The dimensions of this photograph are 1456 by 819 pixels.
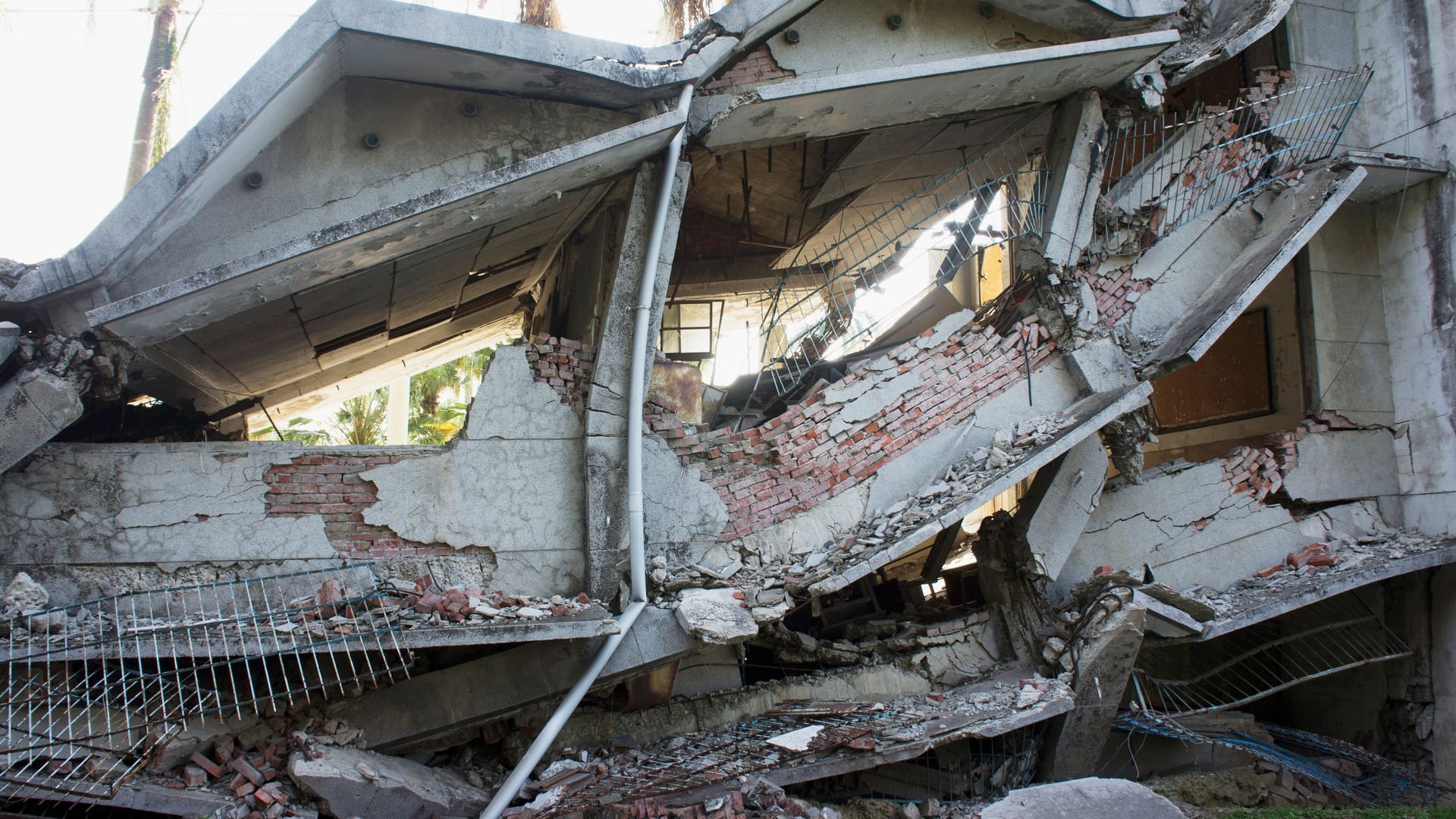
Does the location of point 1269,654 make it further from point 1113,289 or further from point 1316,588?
point 1113,289

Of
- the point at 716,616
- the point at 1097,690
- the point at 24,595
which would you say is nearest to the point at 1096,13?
the point at 1097,690

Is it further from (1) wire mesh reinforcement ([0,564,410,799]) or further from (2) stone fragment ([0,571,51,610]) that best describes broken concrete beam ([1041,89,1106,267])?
(2) stone fragment ([0,571,51,610])

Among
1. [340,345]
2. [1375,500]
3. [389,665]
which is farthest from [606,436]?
[1375,500]

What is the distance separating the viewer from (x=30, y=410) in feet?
19.5

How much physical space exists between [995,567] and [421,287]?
18.6ft

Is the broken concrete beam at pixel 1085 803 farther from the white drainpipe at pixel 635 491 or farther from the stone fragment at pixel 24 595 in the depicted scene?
the stone fragment at pixel 24 595

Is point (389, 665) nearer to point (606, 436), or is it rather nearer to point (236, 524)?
point (236, 524)

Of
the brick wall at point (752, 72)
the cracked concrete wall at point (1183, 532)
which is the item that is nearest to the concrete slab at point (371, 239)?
the brick wall at point (752, 72)

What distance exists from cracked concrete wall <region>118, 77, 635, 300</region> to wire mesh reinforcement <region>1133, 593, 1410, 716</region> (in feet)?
24.4

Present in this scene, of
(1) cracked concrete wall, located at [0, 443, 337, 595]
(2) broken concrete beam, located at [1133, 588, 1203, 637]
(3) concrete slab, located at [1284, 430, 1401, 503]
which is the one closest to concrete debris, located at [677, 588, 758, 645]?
(1) cracked concrete wall, located at [0, 443, 337, 595]

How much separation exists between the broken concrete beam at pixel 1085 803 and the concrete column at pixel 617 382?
10.2ft

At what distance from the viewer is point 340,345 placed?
9617 mm

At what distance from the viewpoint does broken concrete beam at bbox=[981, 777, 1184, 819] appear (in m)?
5.38

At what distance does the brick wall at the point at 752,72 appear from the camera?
25.6 feet
